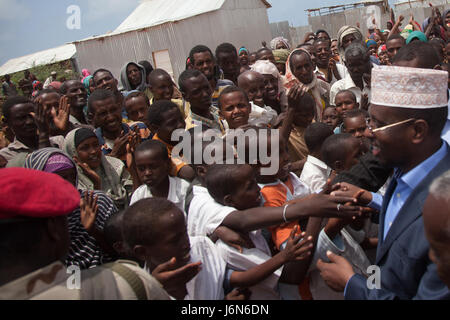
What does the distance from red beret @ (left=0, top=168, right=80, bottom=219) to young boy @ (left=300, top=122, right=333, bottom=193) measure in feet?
7.89

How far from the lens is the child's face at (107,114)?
4227 mm

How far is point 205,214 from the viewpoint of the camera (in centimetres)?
261

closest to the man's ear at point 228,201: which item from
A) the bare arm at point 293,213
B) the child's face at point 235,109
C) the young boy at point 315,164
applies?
the bare arm at point 293,213

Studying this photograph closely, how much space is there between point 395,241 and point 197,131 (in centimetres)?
223

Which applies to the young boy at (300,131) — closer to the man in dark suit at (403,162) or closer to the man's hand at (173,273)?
the man in dark suit at (403,162)

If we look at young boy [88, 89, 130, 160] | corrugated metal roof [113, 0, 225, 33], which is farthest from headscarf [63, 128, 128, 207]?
corrugated metal roof [113, 0, 225, 33]

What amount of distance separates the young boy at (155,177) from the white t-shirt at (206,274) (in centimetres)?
85

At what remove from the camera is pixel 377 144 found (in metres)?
2.05

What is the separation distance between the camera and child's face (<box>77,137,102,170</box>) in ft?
11.9

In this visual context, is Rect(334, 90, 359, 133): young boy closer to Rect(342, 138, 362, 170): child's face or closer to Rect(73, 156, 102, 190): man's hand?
Rect(342, 138, 362, 170): child's face

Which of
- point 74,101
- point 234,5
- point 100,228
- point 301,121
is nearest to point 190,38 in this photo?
point 234,5

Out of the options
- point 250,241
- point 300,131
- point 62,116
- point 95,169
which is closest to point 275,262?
point 250,241

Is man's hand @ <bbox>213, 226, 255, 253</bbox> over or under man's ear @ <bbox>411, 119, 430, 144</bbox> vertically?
under

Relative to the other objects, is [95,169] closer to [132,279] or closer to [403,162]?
[132,279]
